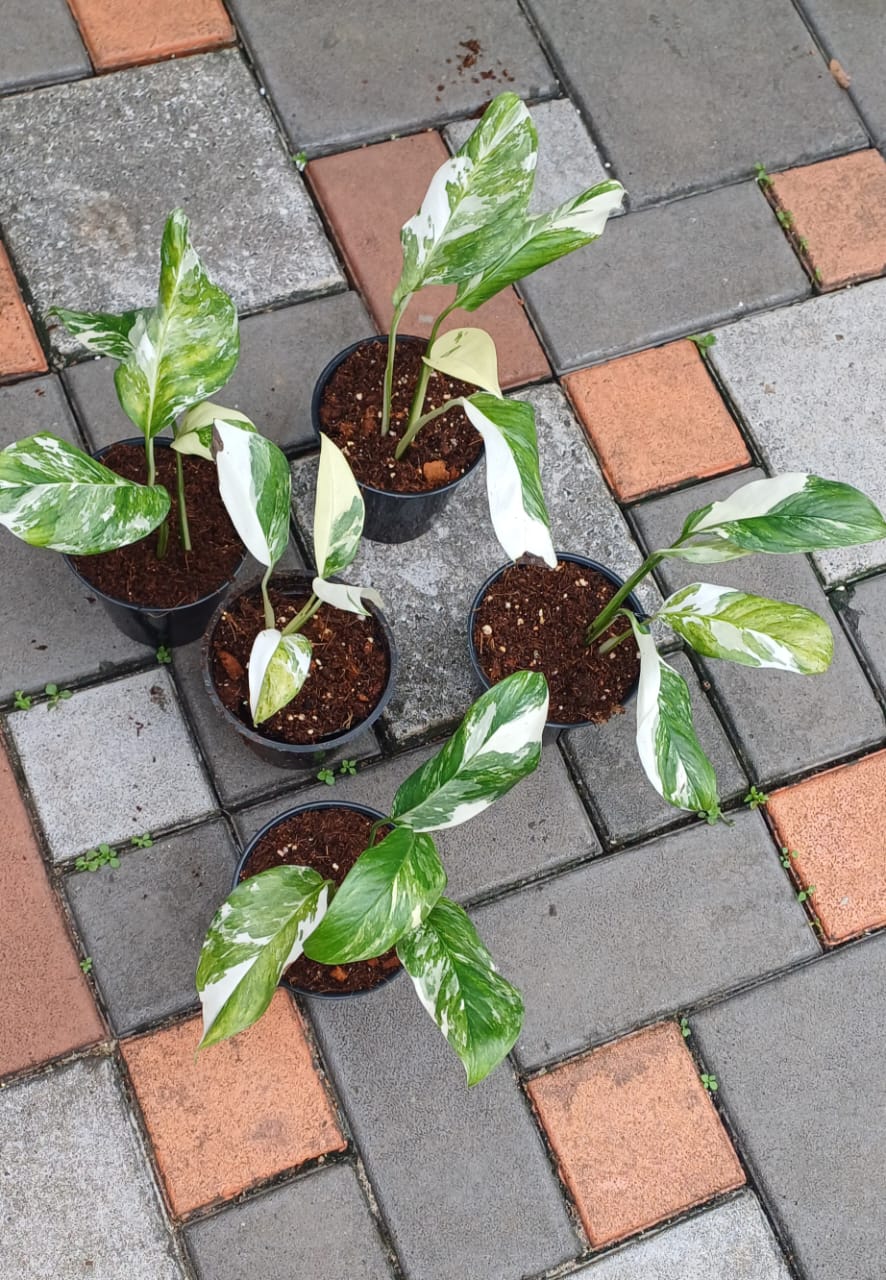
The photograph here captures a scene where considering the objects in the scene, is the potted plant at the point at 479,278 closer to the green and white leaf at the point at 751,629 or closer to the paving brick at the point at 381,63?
the green and white leaf at the point at 751,629

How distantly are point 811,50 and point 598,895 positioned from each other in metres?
1.51

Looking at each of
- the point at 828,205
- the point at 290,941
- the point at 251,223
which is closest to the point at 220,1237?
the point at 290,941

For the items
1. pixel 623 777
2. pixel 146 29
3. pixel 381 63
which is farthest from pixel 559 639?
pixel 146 29

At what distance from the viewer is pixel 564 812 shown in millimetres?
1618

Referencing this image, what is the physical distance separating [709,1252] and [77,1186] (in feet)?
2.57

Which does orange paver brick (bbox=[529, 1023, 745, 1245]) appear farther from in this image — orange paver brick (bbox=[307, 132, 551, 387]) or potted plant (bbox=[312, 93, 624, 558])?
orange paver brick (bbox=[307, 132, 551, 387])

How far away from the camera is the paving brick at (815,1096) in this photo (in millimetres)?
1513

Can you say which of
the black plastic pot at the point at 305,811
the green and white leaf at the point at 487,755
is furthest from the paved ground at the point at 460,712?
the green and white leaf at the point at 487,755

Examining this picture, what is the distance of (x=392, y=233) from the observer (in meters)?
1.84

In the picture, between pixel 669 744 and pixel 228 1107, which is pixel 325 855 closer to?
pixel 228 1107

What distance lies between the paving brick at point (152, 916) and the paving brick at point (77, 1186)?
0.10m

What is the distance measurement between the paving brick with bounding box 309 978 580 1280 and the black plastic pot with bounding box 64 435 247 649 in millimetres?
502

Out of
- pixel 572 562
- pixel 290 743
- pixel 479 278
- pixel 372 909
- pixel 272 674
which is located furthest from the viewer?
pixel 572 562

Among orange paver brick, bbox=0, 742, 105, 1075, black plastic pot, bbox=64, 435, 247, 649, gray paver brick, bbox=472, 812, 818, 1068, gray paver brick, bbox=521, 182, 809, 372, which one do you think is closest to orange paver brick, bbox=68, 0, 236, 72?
gray paver brick, bbox=521, 182, 809, 372
